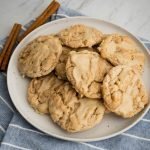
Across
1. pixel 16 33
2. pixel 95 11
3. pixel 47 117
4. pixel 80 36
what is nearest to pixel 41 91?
pixel 47 117

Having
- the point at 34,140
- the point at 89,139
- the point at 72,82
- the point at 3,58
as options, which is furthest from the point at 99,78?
the point at 3,58

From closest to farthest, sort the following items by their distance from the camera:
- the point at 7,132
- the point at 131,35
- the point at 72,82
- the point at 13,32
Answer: the point at 72,82 → the point at 7,132 → the point at 131,35 → the point at 13,32

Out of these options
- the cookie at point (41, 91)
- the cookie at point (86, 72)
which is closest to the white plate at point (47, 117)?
the cookie at point (41, 91)

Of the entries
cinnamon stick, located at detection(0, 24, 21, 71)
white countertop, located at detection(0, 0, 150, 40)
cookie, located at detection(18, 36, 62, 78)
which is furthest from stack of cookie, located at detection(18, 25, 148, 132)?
white countertop, located at detection(0, 0, 150, 40)

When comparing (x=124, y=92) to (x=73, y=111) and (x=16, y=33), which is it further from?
(x=16, y=33)

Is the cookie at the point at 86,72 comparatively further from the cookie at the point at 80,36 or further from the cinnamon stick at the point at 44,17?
the cinnamon stick at the point at 44,17

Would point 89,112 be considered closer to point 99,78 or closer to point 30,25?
point 99,78
